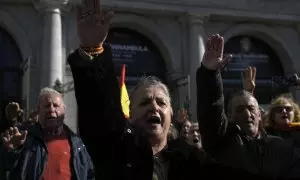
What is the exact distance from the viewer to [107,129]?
181 centimetres

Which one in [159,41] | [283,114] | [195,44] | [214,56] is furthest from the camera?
[159,41]

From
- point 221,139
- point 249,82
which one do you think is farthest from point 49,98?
point 221,139

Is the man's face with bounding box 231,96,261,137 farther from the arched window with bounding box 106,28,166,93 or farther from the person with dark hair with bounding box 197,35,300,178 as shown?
the arched window with bounding box 106,28,166,93

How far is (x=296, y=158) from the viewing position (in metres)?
2.06

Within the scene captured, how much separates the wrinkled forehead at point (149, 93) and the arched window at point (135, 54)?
11.1 m

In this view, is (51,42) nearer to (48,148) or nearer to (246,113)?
(48,148)

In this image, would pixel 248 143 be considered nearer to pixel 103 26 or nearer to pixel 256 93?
pixel 103 26

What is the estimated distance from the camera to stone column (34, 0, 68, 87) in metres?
11.9

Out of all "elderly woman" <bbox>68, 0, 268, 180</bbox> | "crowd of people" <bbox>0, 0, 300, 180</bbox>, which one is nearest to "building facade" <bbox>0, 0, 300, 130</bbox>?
"crowd of people" <bbox>0, 0, 300, 180</bbox>

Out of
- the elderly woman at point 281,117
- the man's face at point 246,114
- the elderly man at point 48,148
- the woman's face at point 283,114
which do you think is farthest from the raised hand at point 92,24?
the woman's face at point 283,114

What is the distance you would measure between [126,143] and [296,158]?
78 cm

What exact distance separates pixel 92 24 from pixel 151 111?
703mm

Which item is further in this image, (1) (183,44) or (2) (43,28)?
(1) (183,44)

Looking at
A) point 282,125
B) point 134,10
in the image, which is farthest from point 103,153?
point 134,10
